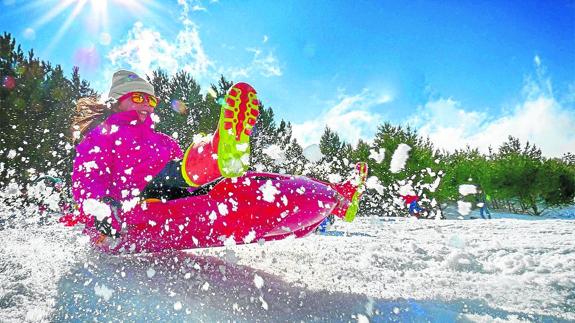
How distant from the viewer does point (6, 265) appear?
2.02 m

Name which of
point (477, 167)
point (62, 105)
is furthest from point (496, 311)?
point (477, 167)

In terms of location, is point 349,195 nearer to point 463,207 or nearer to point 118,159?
point 118,159

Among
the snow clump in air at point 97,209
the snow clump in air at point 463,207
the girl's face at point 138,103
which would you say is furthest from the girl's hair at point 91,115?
the snow clump in air at point 463,207

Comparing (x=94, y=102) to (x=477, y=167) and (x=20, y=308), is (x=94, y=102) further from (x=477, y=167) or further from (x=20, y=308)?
(x=477, y=167)

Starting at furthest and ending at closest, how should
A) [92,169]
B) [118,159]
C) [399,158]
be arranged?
[399,158] < [118,159] < [92,169]

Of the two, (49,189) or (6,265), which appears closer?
(6,265)

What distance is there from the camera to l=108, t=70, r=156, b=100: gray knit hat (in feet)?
10.3

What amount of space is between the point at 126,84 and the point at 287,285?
238cm

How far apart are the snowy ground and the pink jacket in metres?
0.50

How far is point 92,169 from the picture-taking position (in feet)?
8.29

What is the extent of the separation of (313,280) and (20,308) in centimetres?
136

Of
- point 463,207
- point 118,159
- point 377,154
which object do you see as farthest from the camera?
point 463,207

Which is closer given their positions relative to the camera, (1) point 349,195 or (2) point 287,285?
(2) point 287,285

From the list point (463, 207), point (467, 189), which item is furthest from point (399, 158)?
point (463, 207)
